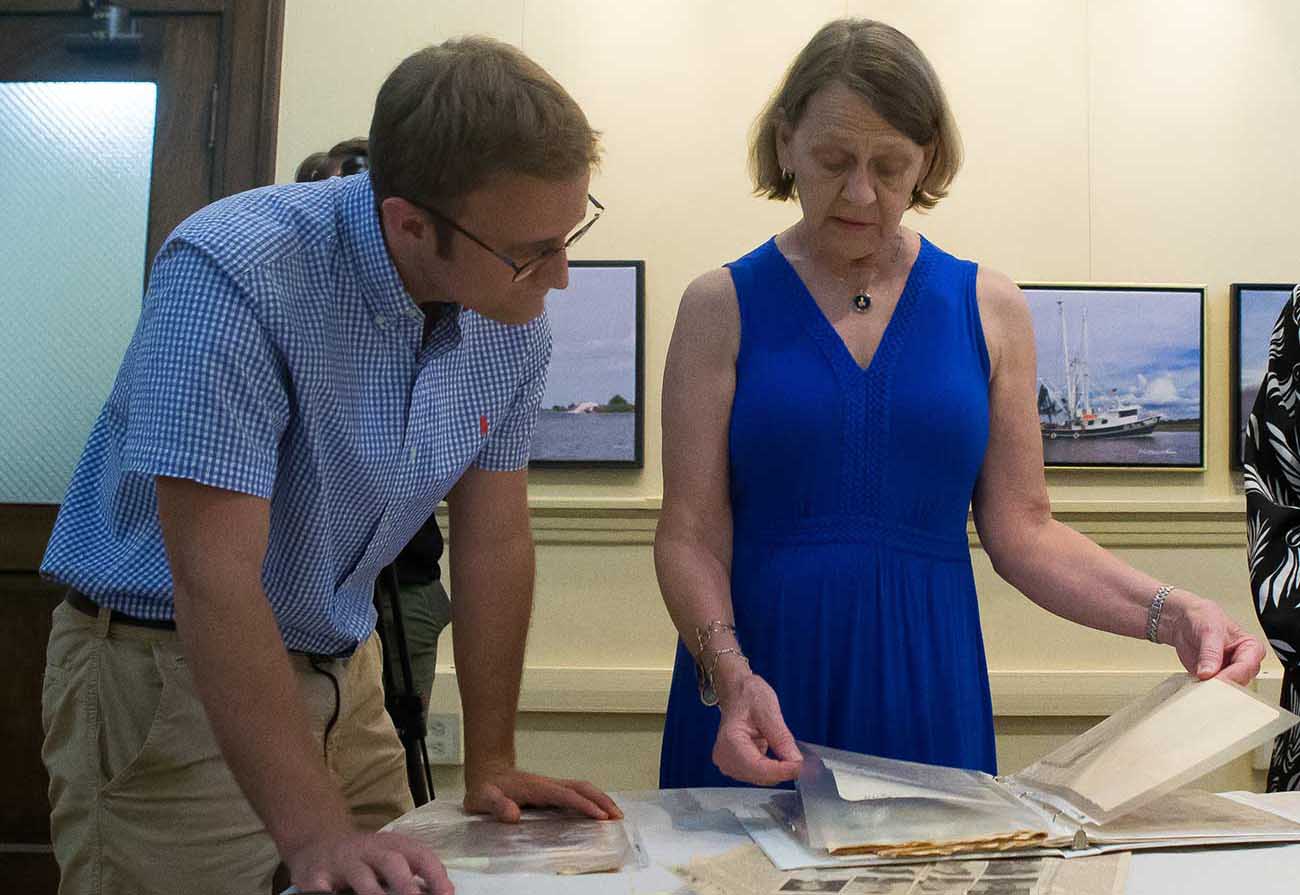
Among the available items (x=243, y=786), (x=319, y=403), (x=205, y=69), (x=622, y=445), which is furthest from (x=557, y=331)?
(x=243, y=786)

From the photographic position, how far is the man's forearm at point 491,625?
138cm

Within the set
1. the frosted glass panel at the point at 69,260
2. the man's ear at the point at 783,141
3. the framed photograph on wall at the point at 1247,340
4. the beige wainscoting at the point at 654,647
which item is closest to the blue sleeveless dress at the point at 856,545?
the man's ear at the point at 783,141

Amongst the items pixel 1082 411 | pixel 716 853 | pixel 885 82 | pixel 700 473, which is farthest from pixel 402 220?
pixel 1082 411

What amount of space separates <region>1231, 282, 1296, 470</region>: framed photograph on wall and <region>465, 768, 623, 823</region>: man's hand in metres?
2.50

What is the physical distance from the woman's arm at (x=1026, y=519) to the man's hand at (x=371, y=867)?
0.84 metres

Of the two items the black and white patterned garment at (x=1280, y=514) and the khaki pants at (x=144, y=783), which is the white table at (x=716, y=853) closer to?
the black and white patterned garment at (x=1280, y=514)

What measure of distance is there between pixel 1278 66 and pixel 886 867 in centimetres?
300

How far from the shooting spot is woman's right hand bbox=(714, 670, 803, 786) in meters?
1.08

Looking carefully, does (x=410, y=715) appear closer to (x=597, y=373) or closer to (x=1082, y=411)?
(x=597, y=373)

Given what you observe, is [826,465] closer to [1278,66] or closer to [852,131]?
[852,131]

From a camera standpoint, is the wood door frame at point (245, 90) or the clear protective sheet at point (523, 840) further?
the wood door frame at point (245, 90)

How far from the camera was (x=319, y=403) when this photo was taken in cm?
120

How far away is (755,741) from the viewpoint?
3.78 feet

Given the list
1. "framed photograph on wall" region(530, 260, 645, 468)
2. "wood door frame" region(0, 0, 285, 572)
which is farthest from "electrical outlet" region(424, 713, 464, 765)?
"wood door frame" region(0, 0, 285, 572)
